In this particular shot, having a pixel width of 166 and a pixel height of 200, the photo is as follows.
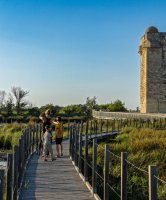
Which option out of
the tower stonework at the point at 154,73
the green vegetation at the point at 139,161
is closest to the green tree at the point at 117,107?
the tower stonework at the point at 154,73

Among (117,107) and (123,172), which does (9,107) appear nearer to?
(117,107)

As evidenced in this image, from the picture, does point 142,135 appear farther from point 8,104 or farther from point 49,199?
point 8,104

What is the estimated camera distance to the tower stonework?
49.9 meters

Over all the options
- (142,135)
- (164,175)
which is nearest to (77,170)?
(164,175)

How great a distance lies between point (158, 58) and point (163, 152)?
32.8 metres

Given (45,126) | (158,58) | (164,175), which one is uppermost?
(158,58)

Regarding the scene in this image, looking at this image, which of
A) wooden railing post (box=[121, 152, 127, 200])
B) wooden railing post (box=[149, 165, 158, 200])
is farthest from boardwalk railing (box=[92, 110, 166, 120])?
wooden railing post (box=[149, 165, 158, 200])

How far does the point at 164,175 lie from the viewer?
50.8 ft

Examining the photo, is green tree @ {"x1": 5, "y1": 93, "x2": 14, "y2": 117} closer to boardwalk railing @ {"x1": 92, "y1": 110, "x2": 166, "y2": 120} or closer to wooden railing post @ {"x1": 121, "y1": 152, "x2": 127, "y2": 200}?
boardwalk railing @ {"x1": 92, "y1": 110, "x2": 166, "y2": 120}

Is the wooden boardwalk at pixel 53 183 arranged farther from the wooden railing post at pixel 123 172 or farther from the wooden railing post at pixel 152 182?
the wooden railing post at pixel 152 182

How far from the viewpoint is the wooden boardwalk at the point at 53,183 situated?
32.4 ft

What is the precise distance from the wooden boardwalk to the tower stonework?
35.8 m

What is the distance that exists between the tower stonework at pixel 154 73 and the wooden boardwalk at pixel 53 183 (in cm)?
3579

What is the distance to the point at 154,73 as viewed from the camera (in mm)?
50281
